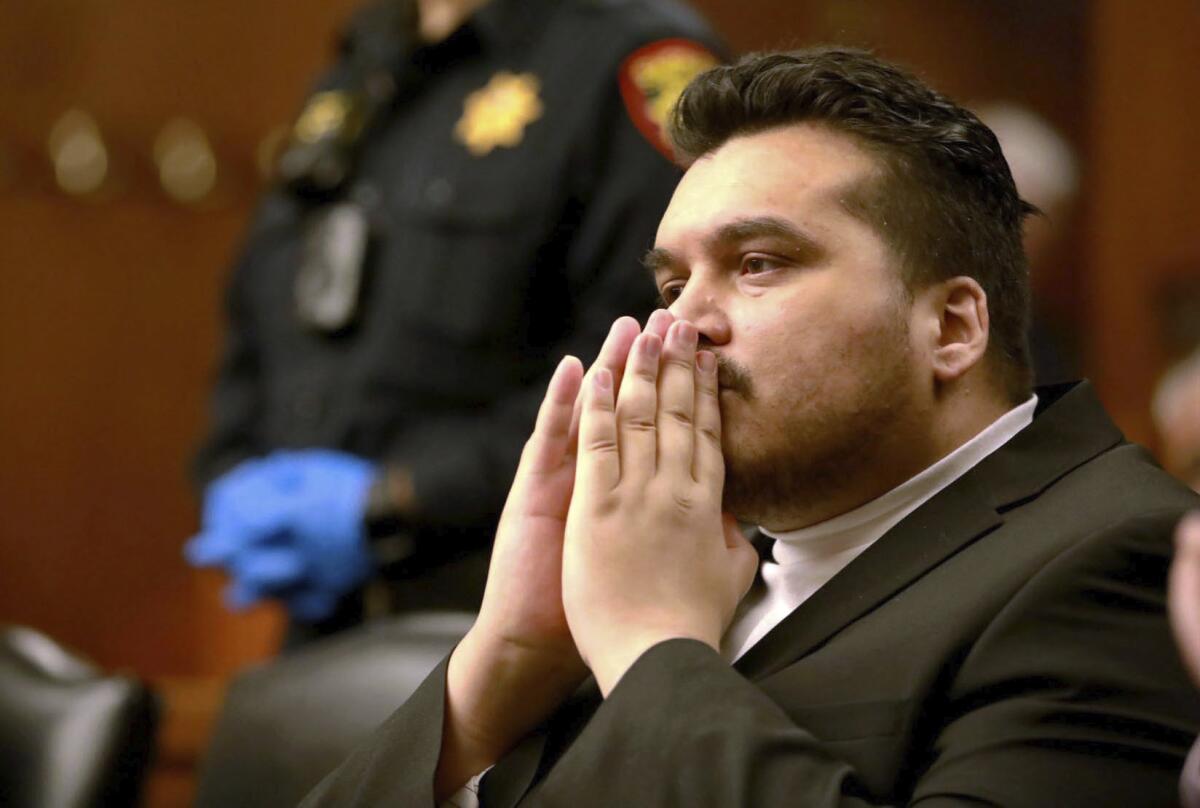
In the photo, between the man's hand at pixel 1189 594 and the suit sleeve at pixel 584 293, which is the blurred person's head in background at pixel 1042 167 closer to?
the suit sleeve at pixel 584 293

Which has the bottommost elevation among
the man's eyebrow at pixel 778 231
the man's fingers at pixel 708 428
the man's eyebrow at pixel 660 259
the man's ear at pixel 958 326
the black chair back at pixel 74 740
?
the black chair back at pixel 74 740

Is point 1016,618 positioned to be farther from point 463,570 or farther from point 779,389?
point 463,570

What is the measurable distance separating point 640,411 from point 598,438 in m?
0.04

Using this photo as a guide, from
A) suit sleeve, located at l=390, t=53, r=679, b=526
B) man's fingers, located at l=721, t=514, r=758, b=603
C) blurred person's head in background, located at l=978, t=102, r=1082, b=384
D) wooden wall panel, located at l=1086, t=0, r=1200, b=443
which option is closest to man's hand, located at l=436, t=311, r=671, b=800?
man's fingers, located at l=721, t=514, r=758, b=603

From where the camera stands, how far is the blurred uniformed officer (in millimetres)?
1935

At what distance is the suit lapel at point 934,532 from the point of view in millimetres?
1158

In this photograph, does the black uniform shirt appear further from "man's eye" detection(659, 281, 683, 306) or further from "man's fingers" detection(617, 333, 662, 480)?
"man's fingers" detection(617, 333, 662, 480)

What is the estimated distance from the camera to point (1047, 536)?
1105mm

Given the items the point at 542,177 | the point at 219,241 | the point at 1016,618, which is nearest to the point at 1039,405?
the point at 1016,618

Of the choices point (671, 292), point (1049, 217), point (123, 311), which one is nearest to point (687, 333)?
point (671, 292)

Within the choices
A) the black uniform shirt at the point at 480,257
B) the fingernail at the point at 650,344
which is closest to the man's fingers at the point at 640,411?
the fingernail at the point at 650,344

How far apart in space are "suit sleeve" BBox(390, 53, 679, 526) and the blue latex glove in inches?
3.4

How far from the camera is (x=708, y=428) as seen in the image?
120 centimetres

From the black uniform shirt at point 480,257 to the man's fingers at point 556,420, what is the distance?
24.6 inches
